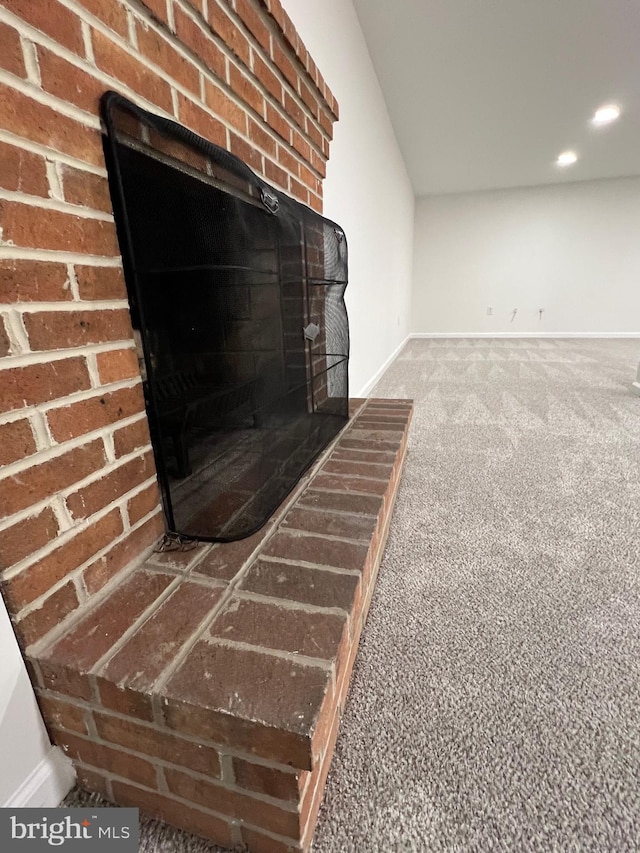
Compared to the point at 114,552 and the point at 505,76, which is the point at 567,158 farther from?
the point at 114,552

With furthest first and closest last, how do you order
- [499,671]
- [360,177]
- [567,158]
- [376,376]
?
[567,158]
[376,376]
[360,177]
[499,671]

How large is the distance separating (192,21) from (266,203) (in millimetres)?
346

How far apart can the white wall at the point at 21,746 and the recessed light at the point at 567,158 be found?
258 inches

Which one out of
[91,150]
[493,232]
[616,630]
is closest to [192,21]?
[91,150]

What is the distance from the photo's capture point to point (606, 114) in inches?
150

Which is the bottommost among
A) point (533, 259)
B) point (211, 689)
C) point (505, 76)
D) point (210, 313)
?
point (211, 689)

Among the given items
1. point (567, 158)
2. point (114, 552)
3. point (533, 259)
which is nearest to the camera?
point (114, 552)

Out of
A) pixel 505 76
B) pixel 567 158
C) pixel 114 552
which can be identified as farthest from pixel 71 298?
pixel 567 158

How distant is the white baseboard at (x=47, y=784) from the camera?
2.03 ft

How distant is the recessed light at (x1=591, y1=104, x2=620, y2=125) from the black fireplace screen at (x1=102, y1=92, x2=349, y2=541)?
4.20 m

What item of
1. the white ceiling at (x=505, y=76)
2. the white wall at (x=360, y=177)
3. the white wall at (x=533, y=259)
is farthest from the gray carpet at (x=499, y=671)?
the white wall at (x=533, y=259)

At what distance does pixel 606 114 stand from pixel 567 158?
133cm

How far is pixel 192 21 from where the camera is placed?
800 mm

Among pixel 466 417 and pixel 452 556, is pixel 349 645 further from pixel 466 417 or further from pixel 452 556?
pixel 466 417
